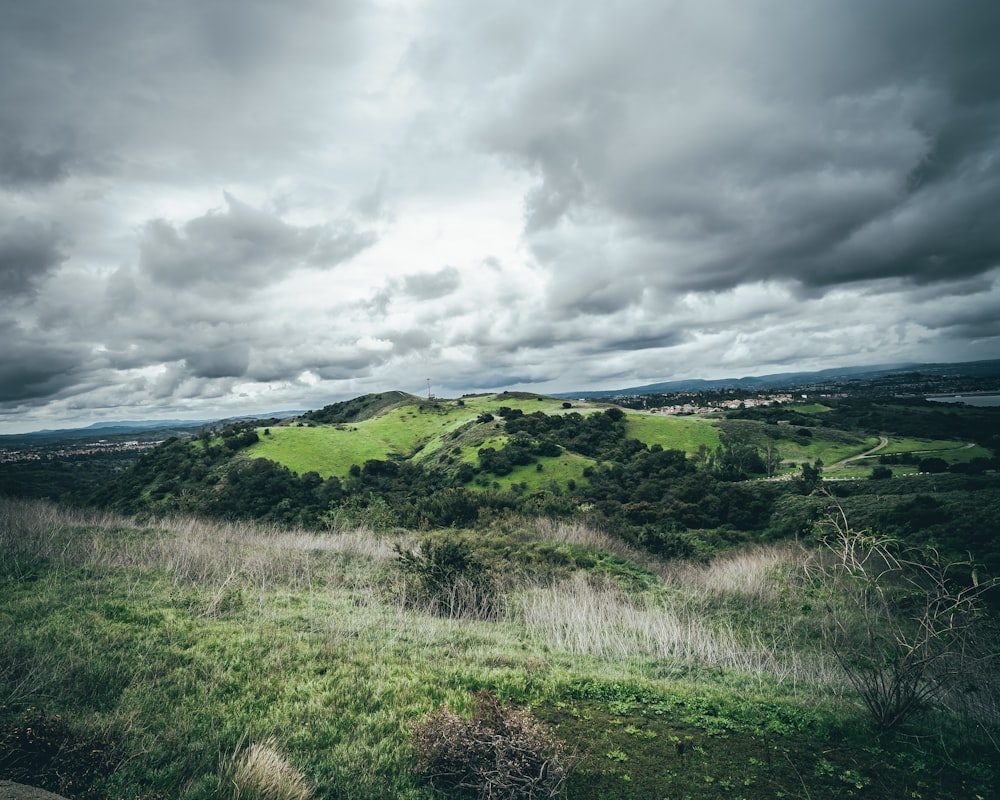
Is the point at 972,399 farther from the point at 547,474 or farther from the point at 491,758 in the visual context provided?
the point at 491,758

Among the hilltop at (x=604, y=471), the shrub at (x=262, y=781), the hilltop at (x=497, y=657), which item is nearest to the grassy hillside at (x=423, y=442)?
the hilltop at (x=604, y=471)

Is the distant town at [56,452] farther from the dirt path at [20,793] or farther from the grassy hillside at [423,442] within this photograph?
the dirt path at [20,793]

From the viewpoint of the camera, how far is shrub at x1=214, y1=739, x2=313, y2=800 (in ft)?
15.4

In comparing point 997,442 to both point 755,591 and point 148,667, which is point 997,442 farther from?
point 148,667

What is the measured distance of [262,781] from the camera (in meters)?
4.75

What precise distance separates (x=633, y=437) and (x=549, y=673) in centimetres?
6181

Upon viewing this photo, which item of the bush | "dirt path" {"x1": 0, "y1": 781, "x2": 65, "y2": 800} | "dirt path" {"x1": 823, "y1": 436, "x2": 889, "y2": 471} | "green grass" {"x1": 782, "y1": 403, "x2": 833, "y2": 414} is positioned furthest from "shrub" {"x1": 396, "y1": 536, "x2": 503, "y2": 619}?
"green grass" {"x1": 782, "y1": 403, "x2": 833, "y2": 414}

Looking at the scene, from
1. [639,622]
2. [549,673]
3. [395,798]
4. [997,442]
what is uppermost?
[395,798]

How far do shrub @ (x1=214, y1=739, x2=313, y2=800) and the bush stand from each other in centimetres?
150

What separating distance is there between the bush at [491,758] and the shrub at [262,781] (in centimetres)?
150

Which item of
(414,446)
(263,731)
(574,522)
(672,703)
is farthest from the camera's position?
(414,446)

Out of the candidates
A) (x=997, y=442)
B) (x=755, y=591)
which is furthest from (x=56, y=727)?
(x=997, y=442)

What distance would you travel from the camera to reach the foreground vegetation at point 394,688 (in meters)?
5.50

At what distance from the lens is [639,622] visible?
12.3 meters
